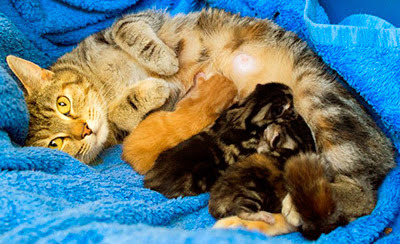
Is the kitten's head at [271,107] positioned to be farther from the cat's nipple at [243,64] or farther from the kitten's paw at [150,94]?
the kitten's paw at [150,94]

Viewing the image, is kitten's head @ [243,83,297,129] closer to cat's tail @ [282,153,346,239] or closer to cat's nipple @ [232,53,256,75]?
cat's nipple @ [232,53,256,75]

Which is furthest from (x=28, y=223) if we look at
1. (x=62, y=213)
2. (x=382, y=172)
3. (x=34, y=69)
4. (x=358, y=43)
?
(x=358, y=43)

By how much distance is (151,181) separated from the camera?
3.94 feet

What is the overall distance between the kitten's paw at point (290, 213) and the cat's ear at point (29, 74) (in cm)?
107

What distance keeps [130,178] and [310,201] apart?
66 cm

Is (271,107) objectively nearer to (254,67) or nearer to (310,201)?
(254,67)

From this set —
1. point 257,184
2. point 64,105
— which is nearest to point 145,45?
point 64,105

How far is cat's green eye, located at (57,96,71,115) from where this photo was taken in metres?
1.43

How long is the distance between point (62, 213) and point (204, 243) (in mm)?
384

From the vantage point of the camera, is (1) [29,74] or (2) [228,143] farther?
(1) [29,74]

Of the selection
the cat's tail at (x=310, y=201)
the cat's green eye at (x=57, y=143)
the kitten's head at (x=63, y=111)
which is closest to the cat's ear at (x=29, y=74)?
the kitten's head at (x=63, y=111)

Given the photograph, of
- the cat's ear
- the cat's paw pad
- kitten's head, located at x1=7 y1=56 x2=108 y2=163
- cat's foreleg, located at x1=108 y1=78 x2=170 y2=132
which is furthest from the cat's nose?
the cat's paw pad

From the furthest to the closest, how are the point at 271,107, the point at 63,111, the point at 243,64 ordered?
the point at 243,64 < the point at 63,111 < the point at 271,107

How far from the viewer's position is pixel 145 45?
1.54m
